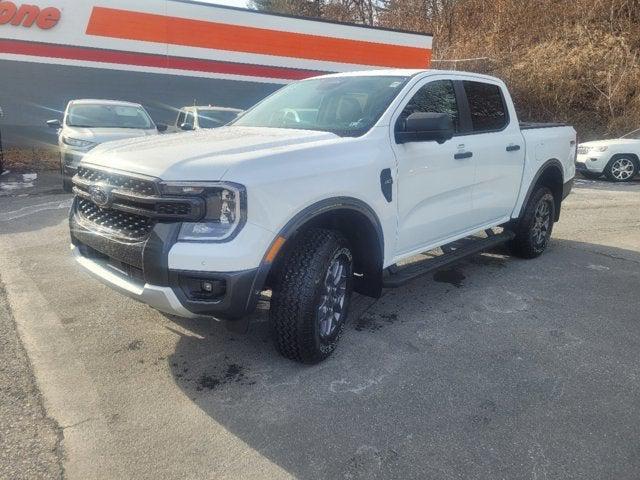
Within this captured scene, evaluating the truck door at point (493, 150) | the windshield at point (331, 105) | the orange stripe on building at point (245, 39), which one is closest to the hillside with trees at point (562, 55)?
the orange stripe on building at point (245, 39)

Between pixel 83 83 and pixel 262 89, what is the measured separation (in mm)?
5120

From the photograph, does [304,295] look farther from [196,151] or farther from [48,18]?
[48,18]

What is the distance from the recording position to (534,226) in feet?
18.4

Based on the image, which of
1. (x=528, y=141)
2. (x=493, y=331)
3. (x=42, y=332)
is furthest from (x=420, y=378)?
(x=528, y=141)

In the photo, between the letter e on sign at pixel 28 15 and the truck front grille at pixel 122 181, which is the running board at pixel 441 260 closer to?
the truck front grille at pixel 122 181

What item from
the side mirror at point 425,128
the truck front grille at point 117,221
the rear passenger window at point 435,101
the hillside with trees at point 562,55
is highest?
the hillside with trees at point 562,55

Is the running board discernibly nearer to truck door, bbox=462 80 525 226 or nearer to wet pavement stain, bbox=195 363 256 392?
truck door, bbox=462 80 525 226

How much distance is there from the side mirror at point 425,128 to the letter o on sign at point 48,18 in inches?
543

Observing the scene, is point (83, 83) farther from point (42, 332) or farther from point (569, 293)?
point (569, 293)

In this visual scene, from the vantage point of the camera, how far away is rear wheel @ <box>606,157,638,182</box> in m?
12.6

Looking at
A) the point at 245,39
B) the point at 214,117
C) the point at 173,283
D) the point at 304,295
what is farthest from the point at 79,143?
the point at 245,39

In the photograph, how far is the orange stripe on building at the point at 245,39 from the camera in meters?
14.5

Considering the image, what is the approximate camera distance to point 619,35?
727 inches

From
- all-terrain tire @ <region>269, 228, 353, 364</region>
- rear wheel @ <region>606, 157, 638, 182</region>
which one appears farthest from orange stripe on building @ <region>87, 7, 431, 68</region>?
all-terrain tire @ <region>269, 228, 353, 364</region>
